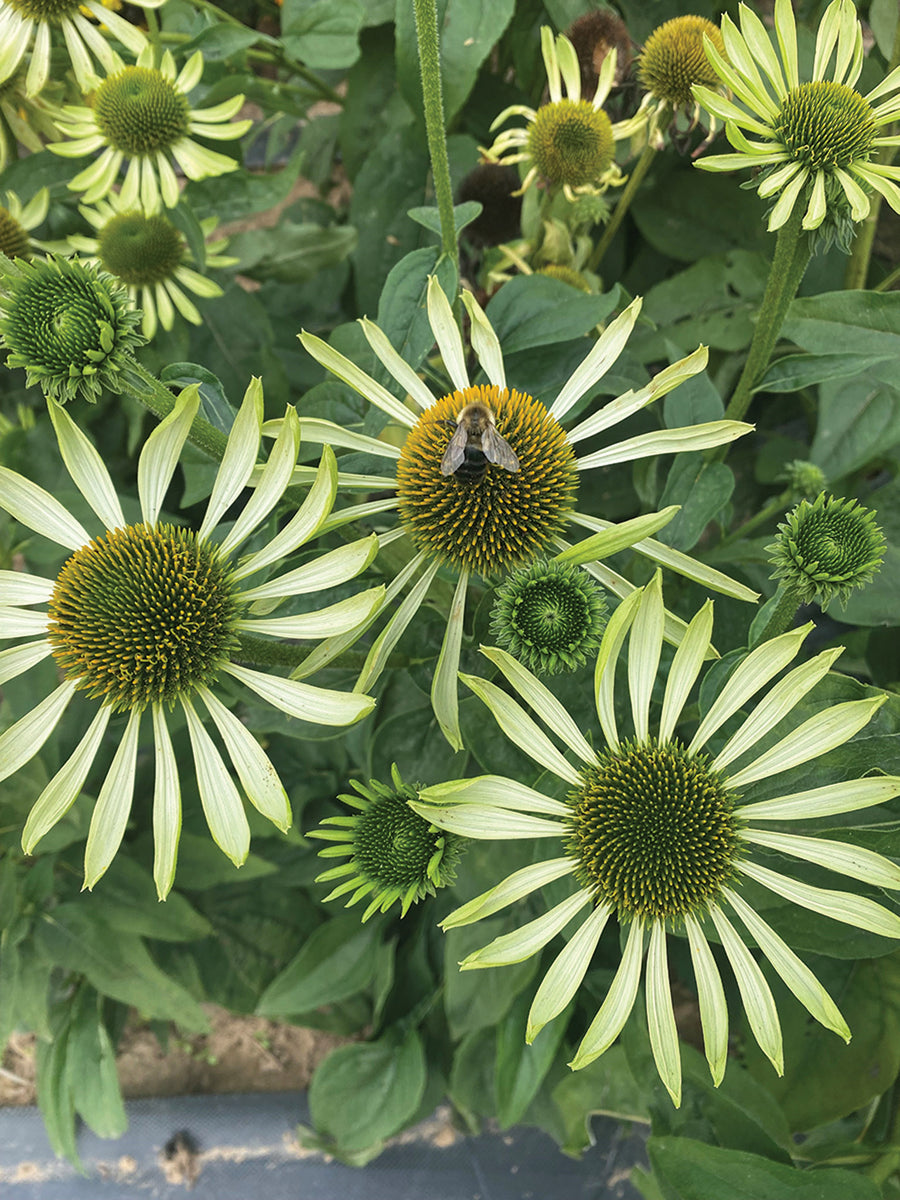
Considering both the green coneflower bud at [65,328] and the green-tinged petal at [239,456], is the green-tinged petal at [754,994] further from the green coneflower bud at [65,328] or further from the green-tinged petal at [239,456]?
the green coneflower bud at [65,328]

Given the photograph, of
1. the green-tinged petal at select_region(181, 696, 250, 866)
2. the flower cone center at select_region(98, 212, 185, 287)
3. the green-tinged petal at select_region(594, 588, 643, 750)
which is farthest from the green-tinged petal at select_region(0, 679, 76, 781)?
the flower cone center at select_region(98, 212, 185, 287)

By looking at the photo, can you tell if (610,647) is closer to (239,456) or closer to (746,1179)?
(239,456)

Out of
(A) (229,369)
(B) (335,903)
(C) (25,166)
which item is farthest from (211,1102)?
(C) (25,166)

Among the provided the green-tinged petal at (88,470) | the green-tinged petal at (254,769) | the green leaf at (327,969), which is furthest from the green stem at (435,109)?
the green leaf at (327,969)

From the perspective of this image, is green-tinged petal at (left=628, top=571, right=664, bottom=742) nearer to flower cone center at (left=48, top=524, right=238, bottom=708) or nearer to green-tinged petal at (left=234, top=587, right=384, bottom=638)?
green-tinged petal at (left=234, top=587, right=384, bottom=638)

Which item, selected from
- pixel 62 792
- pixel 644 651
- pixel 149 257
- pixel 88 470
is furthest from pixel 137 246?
pixel 644 651
